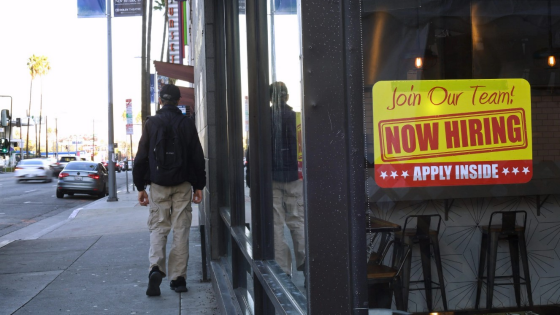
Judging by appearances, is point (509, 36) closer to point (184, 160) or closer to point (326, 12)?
point (326, 12)

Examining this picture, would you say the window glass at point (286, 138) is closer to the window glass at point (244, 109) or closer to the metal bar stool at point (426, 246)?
the metal bar stool at point (426, 246)

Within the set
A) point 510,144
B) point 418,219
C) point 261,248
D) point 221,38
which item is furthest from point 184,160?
point 510,144

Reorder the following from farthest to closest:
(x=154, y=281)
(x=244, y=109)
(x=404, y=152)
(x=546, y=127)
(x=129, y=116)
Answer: (x=129, y=116), (x=154, y=281), (x=244, y=109), (x=546, y=127), (x=404, y=152)

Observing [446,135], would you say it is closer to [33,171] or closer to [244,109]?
[244,109]

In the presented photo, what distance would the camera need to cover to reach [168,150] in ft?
18.4

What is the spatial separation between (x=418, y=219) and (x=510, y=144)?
0.60m

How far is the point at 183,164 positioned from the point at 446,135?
3.79 m

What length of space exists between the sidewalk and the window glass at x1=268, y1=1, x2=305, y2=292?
8.18 feet

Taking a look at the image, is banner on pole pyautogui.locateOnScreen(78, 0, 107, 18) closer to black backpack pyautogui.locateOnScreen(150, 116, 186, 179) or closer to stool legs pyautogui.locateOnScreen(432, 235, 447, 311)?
black backpack pyautogui.locateOnScreen(150, 116, 186, 179)

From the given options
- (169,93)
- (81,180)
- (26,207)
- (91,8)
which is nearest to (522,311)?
(169,93)

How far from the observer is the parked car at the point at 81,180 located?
78.0 ft

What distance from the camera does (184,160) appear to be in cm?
564

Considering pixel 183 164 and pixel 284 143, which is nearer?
pixel 284 143

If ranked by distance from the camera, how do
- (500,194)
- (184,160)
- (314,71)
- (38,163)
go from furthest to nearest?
(38,163)
(184,160)
(500,194)
(314,71)
